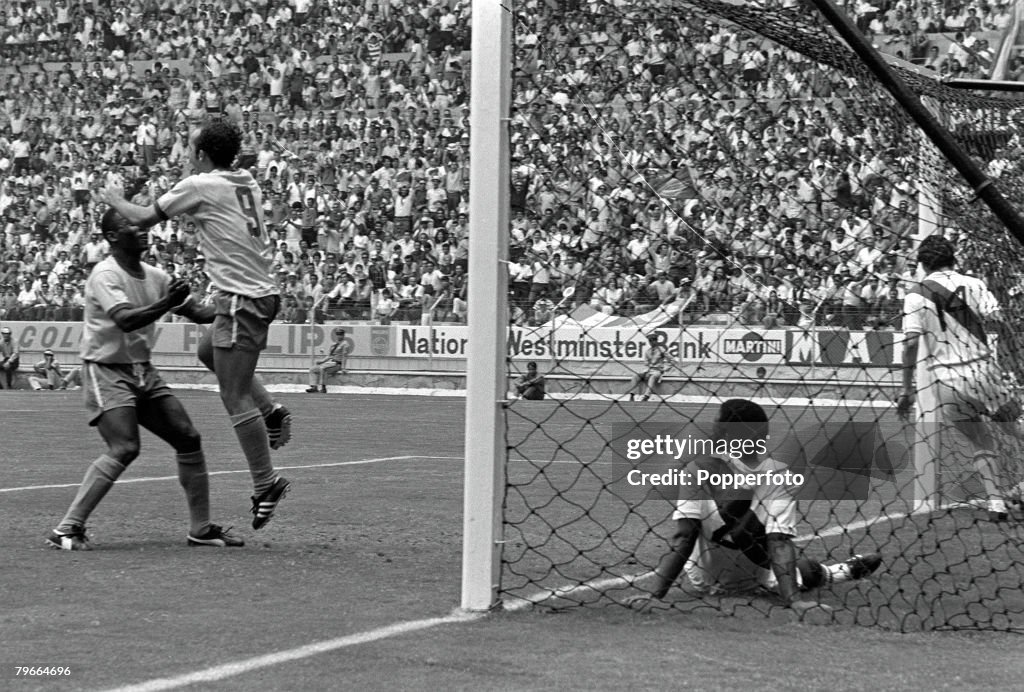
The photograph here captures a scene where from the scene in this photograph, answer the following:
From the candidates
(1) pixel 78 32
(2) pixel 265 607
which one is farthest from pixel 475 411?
(1) pixel 78 32

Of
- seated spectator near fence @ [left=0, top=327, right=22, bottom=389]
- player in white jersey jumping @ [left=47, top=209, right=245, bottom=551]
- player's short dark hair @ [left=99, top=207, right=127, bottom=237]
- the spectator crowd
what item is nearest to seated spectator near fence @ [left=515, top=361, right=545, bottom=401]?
the spectator crowd

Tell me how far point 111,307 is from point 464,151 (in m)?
22.9

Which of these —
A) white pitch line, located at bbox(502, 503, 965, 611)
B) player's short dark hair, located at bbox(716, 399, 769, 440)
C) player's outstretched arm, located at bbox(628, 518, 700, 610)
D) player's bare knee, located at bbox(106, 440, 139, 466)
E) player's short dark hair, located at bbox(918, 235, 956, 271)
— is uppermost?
player's short dark hair, located at bbox(918, 235, 956, 271)

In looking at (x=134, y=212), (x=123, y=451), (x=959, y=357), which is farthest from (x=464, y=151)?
(x=134, y=212)

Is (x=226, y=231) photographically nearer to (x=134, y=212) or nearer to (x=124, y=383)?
(x=134, y=212)

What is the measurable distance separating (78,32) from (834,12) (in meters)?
43.3

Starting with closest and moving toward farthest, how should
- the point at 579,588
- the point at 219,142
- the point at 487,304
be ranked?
the point at 487,304 < the point at 579,588 < the point at 219,142

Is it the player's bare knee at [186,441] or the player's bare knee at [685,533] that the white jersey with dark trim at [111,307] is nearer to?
the player's bare knee at [186,441]

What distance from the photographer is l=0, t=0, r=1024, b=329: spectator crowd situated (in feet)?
22.3

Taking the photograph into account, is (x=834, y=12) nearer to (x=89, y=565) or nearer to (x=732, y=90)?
(x=732, y=90)

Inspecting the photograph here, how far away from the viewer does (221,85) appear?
4122cm

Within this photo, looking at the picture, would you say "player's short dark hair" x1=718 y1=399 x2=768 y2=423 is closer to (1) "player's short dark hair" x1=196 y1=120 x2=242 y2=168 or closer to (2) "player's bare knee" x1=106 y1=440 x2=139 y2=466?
(1) "player's short dark hair" x1=196 y1=120 x2=242 y2=168

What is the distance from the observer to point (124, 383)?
782cm

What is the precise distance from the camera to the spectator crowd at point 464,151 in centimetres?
680
